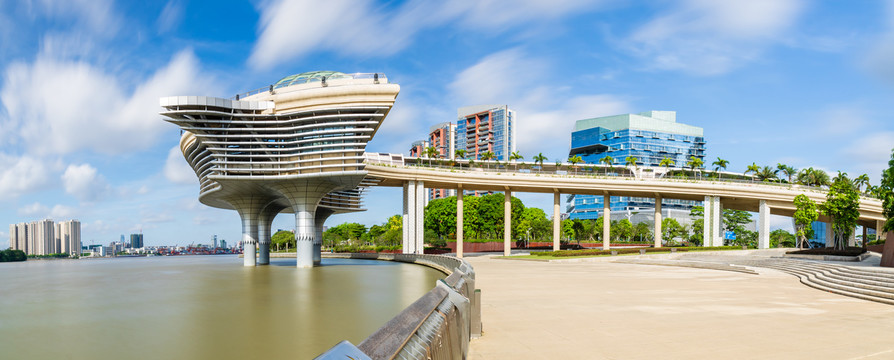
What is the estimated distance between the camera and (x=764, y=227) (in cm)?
7375

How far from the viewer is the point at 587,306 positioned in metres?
15.3

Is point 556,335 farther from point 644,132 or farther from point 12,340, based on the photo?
point 644,132

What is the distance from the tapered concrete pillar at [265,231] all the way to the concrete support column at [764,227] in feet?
206

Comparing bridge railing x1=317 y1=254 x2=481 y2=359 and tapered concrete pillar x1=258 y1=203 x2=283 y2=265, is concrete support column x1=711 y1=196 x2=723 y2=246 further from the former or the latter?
bridge railing x1=317 y1=254 x2=481 y2=359

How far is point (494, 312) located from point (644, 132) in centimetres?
18586

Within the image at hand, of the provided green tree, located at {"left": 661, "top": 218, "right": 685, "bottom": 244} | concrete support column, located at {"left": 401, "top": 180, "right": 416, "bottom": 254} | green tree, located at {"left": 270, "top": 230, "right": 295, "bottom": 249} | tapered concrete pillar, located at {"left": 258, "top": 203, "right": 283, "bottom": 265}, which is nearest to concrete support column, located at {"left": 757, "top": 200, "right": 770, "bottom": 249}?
green tree, located at {"left": 661, "top": 218, "right": 685, "bottom": 244}

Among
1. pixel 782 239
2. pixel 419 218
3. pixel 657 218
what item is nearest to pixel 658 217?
pixel 657 218

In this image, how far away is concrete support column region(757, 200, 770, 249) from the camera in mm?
73125

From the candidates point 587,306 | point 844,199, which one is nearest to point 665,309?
point 587,306

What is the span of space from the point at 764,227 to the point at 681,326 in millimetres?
72517

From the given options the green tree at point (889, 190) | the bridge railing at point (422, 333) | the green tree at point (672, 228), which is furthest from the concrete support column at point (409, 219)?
the green tree at point (672, 228)

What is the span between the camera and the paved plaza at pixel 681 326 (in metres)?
9.18

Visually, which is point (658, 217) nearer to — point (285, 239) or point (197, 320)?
point (197, 320)

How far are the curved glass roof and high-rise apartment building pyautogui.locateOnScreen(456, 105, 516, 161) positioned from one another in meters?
126
